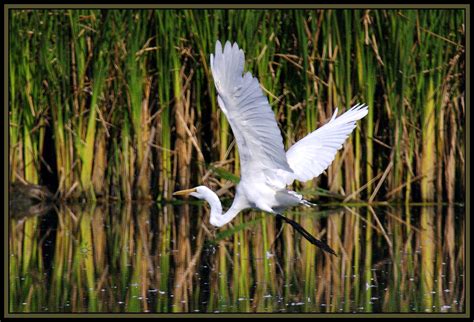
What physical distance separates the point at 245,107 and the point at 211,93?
504 centimetres

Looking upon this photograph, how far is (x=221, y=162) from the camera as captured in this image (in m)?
10.8

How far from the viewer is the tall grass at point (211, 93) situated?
10.7 m

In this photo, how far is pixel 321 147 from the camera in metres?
7.44

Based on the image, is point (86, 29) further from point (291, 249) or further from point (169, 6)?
point (291, 249)

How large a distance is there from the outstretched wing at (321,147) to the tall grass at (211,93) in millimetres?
2947

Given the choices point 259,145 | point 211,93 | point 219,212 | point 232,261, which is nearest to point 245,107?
point 259,145

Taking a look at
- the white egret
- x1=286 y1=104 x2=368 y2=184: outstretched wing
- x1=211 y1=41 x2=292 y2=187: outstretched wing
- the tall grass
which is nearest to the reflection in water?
the tall grass

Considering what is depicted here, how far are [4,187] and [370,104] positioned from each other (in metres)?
3.91

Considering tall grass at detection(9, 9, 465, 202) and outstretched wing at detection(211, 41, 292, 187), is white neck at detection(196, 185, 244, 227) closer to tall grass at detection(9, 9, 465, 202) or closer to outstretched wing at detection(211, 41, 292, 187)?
outstretched wing at detection(211, 41, 292, 187)

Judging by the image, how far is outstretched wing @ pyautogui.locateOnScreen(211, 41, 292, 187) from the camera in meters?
5.75

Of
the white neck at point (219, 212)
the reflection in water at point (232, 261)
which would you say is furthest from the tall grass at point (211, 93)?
the white neck at point (219, 212)

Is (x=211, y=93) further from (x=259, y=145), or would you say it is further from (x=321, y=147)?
(x=259, y=145)

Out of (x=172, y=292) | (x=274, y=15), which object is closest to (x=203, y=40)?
(x=274, y=15)

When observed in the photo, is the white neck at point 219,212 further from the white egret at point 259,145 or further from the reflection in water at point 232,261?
the reflection in water at point 232,261
